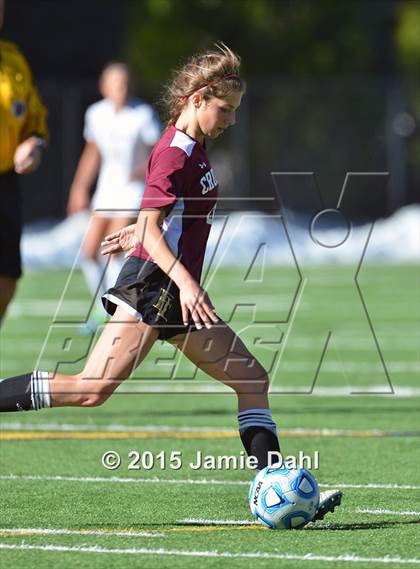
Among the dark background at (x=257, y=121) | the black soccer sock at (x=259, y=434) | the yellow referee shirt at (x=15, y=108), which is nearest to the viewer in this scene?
the black soccer sock at (x=259, y=434)

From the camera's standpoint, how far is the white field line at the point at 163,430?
8586mm

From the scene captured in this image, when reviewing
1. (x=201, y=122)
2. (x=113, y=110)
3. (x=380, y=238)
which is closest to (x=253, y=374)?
(x=201, y=122)

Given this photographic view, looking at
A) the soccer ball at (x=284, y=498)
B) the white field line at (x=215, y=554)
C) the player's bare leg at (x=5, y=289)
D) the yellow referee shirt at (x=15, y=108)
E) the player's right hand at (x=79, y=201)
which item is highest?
the player's right hand at (x=79, y=201)

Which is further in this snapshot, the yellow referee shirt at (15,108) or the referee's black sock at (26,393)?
the yellow referee shirt at (15,108)

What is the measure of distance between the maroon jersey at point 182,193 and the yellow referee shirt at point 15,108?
2.36 metres

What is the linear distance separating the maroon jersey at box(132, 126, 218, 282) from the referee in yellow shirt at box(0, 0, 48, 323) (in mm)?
2176

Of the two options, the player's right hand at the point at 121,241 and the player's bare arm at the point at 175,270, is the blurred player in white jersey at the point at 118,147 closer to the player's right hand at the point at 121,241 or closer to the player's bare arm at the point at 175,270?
the player's right hand at the point at 121,241

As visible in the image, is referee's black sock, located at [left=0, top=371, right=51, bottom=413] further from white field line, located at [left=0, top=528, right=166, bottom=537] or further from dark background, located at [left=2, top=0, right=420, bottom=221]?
dark background, located at [left=2, top=0, right=420, bottom=221]

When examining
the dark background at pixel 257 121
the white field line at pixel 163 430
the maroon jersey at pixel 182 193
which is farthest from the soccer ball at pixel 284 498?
the dark background at pixel 257 121

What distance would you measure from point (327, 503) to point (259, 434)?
44cm

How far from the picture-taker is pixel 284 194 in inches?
1163

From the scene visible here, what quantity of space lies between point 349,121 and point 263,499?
24.8m

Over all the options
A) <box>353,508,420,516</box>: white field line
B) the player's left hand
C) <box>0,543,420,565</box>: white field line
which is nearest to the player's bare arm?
<box>0,543,420,565</box>: white field line

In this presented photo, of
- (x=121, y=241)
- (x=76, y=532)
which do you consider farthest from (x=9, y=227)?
(x=76, y=532)
